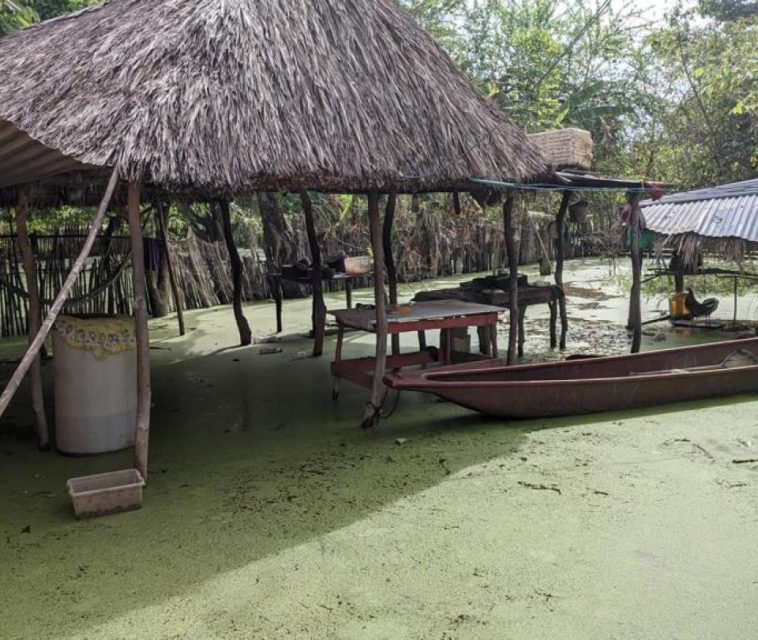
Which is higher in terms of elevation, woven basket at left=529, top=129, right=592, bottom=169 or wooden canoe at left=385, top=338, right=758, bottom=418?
woven basket at left=529, top=129, right=592, bottom=169

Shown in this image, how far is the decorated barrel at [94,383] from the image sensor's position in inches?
176

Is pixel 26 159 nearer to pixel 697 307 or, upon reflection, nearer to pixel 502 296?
pixel 502 296

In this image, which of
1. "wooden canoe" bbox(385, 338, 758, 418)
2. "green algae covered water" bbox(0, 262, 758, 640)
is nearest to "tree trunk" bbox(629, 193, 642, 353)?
"wooden canoe" bbox(385, 338, 758, 418)

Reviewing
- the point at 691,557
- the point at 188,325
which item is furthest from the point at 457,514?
the point at 188,325

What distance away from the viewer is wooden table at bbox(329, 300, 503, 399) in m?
5.48

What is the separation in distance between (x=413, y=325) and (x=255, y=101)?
6.84 feet

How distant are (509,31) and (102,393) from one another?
18.9m

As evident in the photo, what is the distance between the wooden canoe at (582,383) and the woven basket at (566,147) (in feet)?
7.05

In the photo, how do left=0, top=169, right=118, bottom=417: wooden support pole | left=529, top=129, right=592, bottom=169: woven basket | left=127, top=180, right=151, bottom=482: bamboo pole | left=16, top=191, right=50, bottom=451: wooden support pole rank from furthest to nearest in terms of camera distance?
left=529, top=129, right=592, bottom=169: woven basket → left=16, top=191, right=50, bottom=451: wooden support pole → left=127, top=180, right=151, bottom=482: bamboo pole → left=0, top=169, right=118, bottom=417: wooden support pole

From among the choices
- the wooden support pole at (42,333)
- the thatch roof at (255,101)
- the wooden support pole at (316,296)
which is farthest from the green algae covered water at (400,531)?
the wooden support pole at (316,296)

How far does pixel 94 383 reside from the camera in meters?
4.52

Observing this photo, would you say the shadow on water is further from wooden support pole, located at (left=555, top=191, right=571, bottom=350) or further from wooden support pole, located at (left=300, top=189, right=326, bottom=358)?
wooden support pole, located at (left=555, top=191, right=571, bottom=350)

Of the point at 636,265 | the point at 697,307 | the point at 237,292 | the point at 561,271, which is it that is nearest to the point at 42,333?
the point at 237,292

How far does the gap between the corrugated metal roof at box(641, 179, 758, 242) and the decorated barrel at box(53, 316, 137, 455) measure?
6.57 metres
